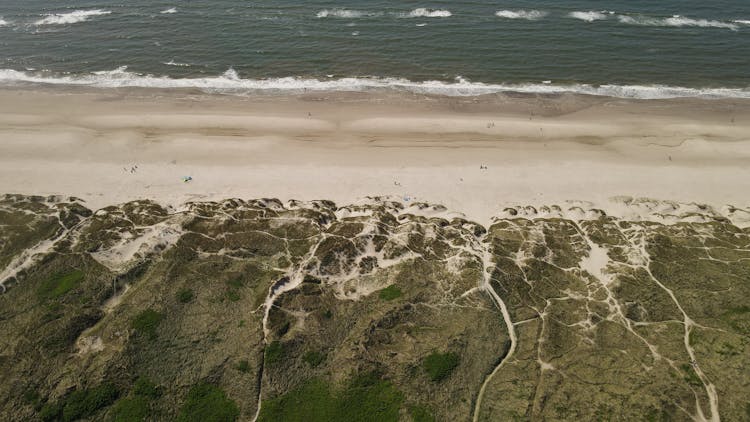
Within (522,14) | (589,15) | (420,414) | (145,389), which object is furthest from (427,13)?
(145,389)

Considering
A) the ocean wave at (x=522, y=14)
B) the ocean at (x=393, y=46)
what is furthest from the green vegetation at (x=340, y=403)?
the ocean wave at (x=522, y=14)

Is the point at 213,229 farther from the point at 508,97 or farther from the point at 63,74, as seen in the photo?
the point at 63,74

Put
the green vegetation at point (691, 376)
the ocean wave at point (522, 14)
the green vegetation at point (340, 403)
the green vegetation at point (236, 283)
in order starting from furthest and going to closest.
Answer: the ocean wave at point (522, 14)
the green vegetation at point (236, 283)
the green vegetation at point (691, 376)
the green vegetation at point (340, 403)

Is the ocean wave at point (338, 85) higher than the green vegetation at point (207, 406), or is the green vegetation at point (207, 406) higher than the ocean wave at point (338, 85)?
the ocean wave at point (338, 85)

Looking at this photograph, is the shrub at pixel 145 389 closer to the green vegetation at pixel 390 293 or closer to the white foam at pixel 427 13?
the green vegetation at pixel 390 293

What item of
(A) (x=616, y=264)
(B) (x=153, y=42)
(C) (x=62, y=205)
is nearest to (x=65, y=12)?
(B) (x=153, y=42)
